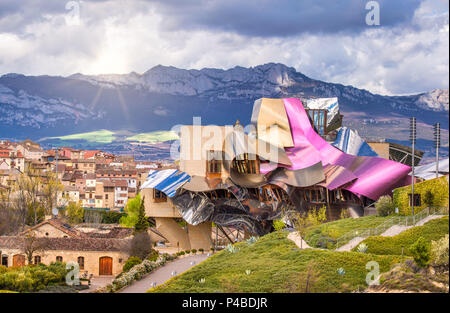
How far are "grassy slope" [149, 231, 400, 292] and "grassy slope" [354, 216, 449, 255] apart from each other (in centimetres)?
118

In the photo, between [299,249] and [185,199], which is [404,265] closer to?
[299,249]

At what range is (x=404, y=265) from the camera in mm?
19125

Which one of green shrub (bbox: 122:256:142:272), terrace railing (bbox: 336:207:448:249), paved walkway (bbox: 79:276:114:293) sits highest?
terrace railing (bbox: 336:207:448:249)

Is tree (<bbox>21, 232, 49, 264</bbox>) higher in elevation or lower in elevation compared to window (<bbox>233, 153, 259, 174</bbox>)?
lower

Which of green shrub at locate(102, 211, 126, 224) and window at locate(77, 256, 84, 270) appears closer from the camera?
window at locate(77, 256, 84, 270)

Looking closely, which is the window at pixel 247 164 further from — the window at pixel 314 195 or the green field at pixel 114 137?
the green field at pixel 114 137

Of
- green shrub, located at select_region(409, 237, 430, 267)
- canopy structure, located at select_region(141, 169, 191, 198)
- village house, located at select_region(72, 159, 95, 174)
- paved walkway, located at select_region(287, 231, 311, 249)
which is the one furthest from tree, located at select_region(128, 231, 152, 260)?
village house, located at select_region(72, 159, 95, 174)

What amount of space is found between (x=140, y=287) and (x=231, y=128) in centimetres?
1589

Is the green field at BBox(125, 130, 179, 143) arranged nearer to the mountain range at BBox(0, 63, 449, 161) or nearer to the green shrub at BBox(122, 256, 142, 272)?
the mountain range at BBox(0, 63, 449, 161)

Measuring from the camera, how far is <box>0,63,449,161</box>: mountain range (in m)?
111

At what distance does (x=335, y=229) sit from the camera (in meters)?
25.3

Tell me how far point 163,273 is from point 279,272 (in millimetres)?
9112

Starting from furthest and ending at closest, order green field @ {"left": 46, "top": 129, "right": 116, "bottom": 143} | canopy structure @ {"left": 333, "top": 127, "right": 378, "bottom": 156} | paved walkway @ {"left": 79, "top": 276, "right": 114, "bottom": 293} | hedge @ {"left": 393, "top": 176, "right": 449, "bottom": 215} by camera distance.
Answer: green field @ {"left": 46, "top": 129, "right": 116, "bottom": 143}
canopy structure @ {"left": 333, "top": 127, "right": 378, "bottom": 156}
paved walkway @ {"left": 79, "top": 276, "right": 114, "bottom": 293}
hedge @ {"left": 393, "top": 176, "right": 449, "bottom": 215}
